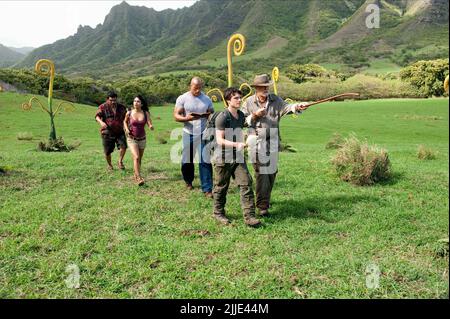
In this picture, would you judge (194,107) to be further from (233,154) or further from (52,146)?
(52,146)

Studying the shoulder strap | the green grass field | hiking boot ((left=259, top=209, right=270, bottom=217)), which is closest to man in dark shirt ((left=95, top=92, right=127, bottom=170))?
the green grass field

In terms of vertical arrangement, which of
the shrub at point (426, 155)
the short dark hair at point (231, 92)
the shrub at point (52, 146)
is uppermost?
the short dark hair at point (231, 92)

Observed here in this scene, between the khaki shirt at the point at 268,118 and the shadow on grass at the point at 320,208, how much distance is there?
123 cm

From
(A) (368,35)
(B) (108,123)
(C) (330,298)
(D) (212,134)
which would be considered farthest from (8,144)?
(A) (368,35)

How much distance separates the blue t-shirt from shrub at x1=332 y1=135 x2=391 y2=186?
359cm

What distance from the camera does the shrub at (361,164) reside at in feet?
28.0

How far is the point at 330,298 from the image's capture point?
393cm

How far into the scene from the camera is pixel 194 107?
7.38 m

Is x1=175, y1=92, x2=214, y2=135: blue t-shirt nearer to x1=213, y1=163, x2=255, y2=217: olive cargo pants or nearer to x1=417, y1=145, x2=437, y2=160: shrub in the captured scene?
x1=213, y1=163, x2=255, y2=217: olive cargo pants

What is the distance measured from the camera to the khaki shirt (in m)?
6.06

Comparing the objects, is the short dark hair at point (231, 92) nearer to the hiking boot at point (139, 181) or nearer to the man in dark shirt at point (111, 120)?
the hiking boot at point (139, 181)

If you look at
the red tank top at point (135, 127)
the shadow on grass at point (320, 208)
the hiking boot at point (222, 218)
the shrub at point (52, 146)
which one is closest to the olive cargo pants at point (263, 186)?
the shadow on grass at point (320, 208)
